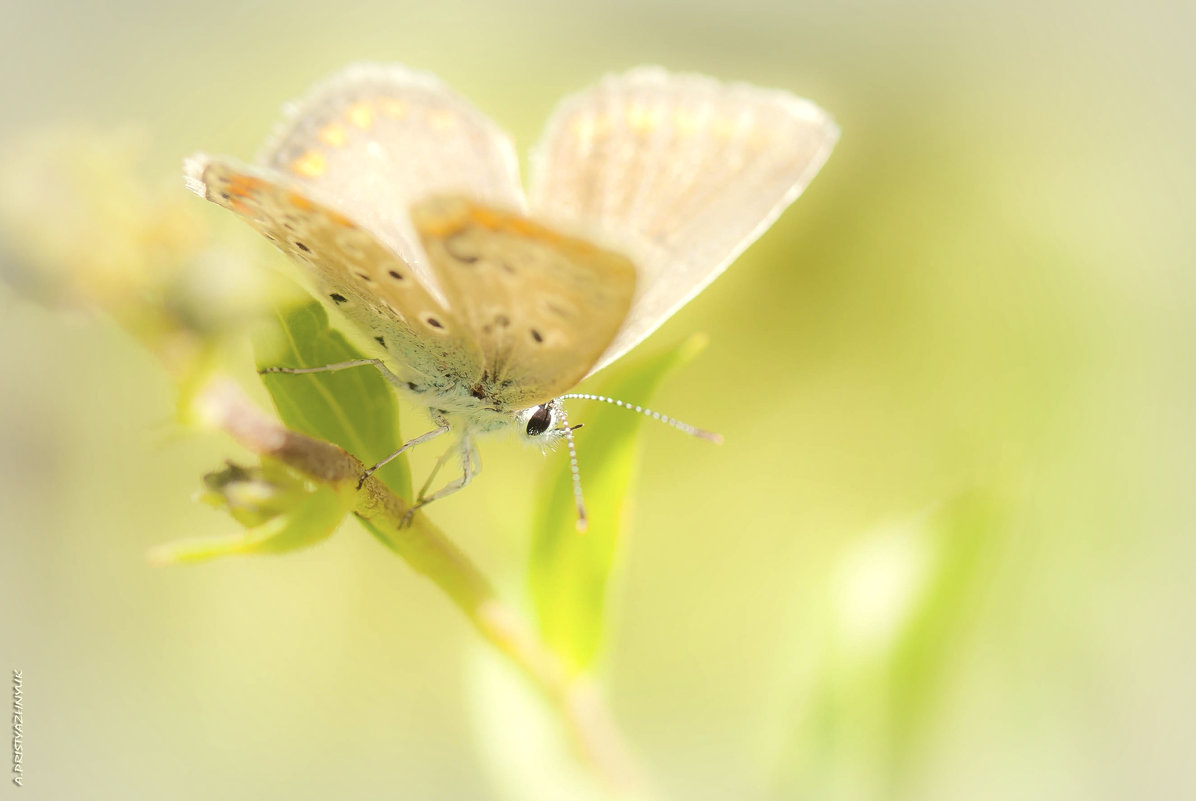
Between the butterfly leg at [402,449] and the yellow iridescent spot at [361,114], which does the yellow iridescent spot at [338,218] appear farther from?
the yellow iridescent spot at [361,114]

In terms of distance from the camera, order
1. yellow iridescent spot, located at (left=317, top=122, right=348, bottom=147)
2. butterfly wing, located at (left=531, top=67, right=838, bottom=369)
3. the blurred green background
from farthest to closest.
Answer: the blurred green background → yellow iridescent spot, located at (left=317, top=122, right=348, bottom=147) → butterfly wing, located at (left=531, top=67, right=838, bottom=369)

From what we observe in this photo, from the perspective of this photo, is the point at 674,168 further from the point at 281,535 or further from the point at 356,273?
the point at 281,535

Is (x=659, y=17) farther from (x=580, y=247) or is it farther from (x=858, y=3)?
(x=580, y=247)

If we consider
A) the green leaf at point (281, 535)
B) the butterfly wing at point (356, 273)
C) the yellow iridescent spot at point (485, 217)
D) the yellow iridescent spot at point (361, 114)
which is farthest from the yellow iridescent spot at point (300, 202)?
the yellow iridescent spot at point (361, 114)

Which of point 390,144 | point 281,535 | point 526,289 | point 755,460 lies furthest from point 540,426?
point 755,460

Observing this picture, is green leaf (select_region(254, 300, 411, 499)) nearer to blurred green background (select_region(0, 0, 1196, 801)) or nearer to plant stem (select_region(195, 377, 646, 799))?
plant stem (select_region(195, 377, 646, 799))

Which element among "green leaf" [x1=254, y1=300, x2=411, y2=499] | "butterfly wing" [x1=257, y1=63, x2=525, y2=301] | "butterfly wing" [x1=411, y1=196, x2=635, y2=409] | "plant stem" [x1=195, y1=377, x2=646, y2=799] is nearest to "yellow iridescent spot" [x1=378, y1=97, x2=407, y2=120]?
"butterfly wing" [x1=257, y1=63, x2=525, y2=301]

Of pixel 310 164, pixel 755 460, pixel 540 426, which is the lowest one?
pixel 755 460
